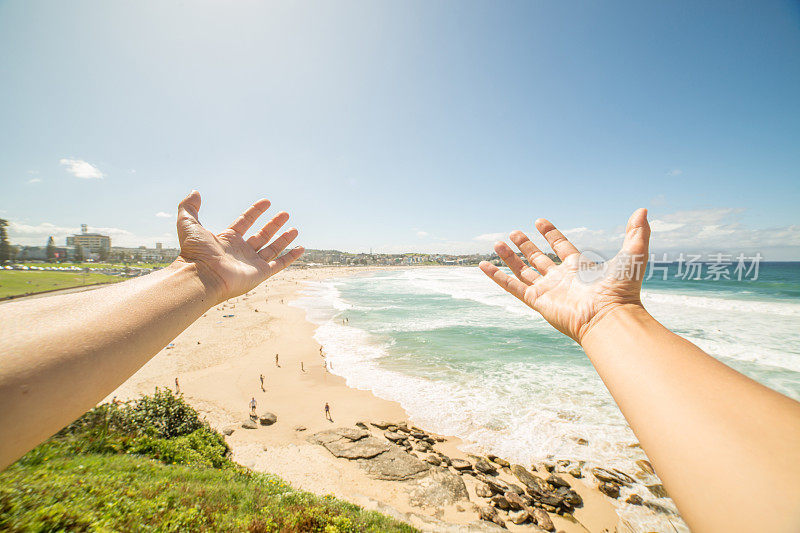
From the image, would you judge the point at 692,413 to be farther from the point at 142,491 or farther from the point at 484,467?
the point at 484,467

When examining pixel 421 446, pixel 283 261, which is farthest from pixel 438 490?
pixel 283 261

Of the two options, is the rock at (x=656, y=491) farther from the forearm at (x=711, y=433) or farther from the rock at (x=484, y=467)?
the forearm at (x=711, y=433)

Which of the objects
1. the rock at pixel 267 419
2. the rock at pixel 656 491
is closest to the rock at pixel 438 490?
the rock at pixel 656 491

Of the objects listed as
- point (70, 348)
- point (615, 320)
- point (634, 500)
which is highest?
point (615, 320)

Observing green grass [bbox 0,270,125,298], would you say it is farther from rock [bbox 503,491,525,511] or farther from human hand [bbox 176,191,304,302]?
rock [bbox 503,491,525,511]

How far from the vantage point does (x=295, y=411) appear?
49.9ft

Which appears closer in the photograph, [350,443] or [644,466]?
[644,466]

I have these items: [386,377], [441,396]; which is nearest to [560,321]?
[441,396]

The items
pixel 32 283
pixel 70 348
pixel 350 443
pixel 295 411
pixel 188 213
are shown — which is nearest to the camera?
pixel 70 348

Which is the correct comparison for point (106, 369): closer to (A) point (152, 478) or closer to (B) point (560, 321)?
(B) point (560, 321)

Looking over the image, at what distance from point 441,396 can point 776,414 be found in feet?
51.2

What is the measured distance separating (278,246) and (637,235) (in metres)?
4.06

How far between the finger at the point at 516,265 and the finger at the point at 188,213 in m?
3.34

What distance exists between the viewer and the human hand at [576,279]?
8.36 ft
